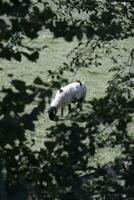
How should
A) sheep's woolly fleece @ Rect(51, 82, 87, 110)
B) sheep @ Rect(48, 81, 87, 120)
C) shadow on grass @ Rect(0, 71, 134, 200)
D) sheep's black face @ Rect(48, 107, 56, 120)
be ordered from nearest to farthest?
shadow on grass @ Rect(0, 71, 134, 200), sheep's black face @ Rect(48, 107, 56, 120), sheep @ Rect(48, 81, 87, 120), sheep's woolly fleece @ Rect(51, 82, 87, 110)

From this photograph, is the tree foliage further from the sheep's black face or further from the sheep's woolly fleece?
the sheep's woolly fleece

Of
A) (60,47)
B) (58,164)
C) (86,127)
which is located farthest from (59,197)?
(60,47)

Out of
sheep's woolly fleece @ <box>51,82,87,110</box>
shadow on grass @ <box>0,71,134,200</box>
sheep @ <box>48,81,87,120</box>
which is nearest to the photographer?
shadow on grass @ <box>0,71,134,200</box>

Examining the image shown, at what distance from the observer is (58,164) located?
290cm

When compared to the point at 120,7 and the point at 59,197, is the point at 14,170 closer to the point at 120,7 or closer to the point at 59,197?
the point at 59,197

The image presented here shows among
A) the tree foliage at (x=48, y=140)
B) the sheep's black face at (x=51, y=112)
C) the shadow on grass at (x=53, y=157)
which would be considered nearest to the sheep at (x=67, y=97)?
the sheep's black face at (x=51, y=112)

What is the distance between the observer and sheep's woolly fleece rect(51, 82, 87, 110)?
15.4m

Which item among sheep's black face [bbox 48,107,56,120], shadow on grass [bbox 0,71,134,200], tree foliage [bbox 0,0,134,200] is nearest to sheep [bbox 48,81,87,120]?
sheep's black face [bbox 48,107,56,120]

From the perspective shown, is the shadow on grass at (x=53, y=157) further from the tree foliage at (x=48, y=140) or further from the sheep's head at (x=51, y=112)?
the sheep's head at (x=51, y=112)

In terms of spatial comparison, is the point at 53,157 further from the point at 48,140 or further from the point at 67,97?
the point at 67,97

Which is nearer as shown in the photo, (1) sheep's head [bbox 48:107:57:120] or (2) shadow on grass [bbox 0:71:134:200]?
(2) shadow on grass [bbox 0:71:134:200]

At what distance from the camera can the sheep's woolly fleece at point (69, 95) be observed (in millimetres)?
15405

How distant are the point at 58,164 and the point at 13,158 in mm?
325

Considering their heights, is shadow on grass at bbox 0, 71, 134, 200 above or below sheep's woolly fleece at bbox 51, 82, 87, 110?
below
